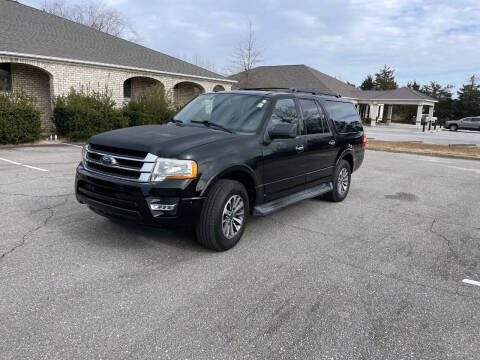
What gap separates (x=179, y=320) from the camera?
295 cm

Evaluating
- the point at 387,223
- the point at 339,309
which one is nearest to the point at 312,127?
the point at 387,223

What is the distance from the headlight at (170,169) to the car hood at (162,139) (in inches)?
3.0

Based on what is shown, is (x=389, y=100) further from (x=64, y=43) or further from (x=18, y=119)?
(x=18, y=119)

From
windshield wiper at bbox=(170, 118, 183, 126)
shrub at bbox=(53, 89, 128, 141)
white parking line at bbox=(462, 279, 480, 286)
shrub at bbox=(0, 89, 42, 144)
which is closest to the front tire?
windshield wiper at bbox=(170, 118, 183, 126)

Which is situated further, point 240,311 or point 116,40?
point 116,40

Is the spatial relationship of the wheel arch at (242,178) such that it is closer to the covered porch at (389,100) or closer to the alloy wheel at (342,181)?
the alloy wheel at (342,181)

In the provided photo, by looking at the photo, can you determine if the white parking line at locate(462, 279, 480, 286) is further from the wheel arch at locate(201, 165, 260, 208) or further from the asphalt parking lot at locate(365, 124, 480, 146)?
the asphalt parking lot at locate(365, 124, 480, 146)

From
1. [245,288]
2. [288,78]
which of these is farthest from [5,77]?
[288,78]

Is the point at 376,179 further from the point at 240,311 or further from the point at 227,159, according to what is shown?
the point at 240,311

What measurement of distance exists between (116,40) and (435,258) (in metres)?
22.7

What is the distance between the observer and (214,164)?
4000 mm

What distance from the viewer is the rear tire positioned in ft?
21.9

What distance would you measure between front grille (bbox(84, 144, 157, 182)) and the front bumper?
10 cm

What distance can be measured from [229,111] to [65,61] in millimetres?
14373
